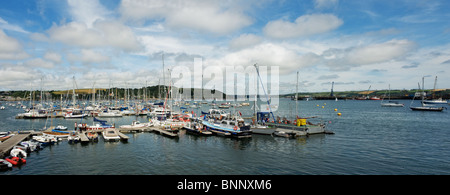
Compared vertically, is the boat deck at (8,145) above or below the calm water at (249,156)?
above

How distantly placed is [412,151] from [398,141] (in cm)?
842

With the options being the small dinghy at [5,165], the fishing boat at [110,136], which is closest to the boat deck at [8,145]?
the small dinghy at [5,165]

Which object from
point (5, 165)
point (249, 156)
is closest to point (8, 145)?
point (5, 165)

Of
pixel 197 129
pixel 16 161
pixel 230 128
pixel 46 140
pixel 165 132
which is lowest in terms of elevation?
pixel 16 161

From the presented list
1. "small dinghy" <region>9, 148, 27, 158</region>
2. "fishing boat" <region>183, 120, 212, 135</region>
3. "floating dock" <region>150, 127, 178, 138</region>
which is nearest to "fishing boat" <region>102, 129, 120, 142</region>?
"floating dock" <region>150, 127, 178, 138</region>

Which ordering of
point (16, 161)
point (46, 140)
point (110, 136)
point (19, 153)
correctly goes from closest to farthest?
1. point (16, 161)
2. point (19, 153)
3. point (46, 140)
4. point (110, 136)

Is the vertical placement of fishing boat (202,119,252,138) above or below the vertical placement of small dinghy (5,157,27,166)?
above

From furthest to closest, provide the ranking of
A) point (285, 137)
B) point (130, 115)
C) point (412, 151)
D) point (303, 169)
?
1. point (130, 115)
2. point (285, 137)
3. point (412, 151)
4. point (303, 169)

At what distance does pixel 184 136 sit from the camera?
5134 centimetres

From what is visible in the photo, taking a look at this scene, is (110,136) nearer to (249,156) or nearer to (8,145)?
(8,145)

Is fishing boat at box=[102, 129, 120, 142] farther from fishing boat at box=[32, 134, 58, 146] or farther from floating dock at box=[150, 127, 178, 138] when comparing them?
floating dock at box=[150, 127, 178, 138]

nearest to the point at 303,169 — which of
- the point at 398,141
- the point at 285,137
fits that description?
the point at 285,137

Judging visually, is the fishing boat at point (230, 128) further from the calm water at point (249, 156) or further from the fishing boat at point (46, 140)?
the fishing boat at point (46, 140)
